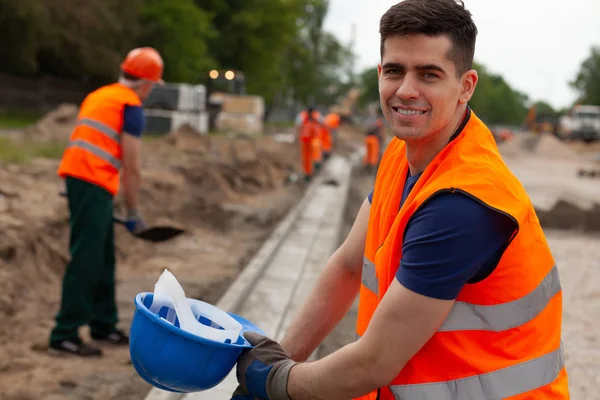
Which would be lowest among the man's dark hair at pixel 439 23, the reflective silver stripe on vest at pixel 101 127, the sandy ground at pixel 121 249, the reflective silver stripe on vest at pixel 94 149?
the sandy ground at pixel 121 249

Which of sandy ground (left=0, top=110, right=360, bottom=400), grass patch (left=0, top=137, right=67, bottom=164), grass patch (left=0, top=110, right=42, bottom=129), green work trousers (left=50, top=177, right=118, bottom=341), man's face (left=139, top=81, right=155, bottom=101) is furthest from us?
grass patch (left=0, top=110, right=42, bottom=129)

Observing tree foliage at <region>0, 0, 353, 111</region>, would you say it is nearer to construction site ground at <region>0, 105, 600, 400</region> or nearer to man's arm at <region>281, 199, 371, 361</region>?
construction site ground at <region>0, 105, 600, 400</region>

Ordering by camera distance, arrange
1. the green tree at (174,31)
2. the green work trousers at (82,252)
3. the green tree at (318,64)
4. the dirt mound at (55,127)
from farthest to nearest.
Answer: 1. the green tree at (318,64)
2. the green tree at (174,31)
3. the dirt mound at (55,127)
4. the green work trousers at (82,252)

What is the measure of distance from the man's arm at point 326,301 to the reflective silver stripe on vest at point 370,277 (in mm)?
234

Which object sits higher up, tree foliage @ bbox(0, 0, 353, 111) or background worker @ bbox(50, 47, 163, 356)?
tree foliage @ bbox(0, 0, 353, 111)

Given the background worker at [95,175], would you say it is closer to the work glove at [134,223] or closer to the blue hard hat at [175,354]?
the work glove at [134,223]

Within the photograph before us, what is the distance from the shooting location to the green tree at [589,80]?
73.3 m

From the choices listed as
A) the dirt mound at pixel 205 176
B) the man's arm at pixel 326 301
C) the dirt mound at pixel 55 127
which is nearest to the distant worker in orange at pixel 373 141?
the dirt mound at pixel 205 176

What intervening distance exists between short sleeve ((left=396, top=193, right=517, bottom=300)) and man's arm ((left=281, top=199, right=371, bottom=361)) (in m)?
0.64

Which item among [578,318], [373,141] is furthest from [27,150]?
[373,141]

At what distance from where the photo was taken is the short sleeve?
1.84 metres

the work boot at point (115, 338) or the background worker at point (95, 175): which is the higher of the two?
the background worker at point (95, 175)

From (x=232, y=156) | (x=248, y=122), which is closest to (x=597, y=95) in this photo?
(x=248, y=122)

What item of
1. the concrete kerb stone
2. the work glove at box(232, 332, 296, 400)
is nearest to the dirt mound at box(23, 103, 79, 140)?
the concrete kerb stone
